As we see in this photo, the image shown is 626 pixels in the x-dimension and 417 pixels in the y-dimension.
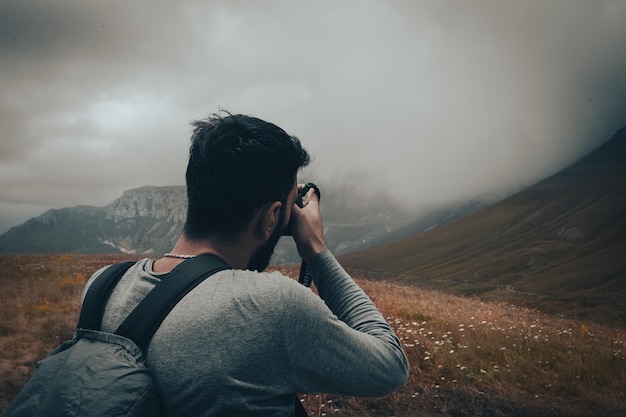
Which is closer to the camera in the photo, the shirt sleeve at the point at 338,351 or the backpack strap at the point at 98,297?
the shirt sleeve at the point at 338,351

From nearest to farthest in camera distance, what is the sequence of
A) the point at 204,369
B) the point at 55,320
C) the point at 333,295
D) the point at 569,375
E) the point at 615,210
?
the point at 204,369 → the point at 333,295 → the point at 569,375 → the point at 55,320 → the point at 615,210

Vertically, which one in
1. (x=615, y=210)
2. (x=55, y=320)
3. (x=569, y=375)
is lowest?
(x=615, y=210)

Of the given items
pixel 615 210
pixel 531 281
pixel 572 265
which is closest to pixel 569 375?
pixel 531 281

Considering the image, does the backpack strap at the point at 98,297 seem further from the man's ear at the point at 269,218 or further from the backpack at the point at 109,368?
the man's ear at the point at 269,218

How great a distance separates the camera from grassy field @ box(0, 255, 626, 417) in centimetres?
652

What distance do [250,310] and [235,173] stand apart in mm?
609

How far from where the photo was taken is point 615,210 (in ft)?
605

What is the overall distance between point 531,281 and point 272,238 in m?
151

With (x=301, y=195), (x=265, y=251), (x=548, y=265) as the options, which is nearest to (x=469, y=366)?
(x=301, y=195)

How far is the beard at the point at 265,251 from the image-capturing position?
2093 millimetres

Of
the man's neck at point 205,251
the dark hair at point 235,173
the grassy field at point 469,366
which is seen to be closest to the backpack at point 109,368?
the man's neck at point 205,251

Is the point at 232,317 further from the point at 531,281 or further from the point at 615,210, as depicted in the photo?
the point at 615,210

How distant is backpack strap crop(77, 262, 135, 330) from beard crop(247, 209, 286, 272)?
1.96 feet

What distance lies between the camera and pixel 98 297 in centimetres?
191
